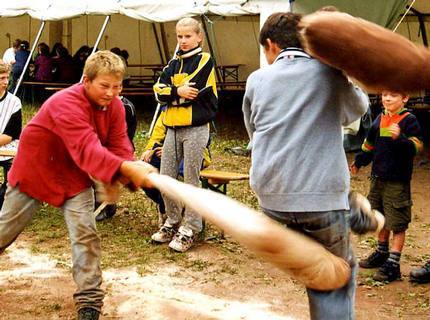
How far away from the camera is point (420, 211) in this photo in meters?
8.70

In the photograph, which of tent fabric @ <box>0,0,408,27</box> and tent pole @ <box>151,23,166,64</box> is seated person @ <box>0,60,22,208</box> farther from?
tent pole @ <box>151,23,166,64</box>

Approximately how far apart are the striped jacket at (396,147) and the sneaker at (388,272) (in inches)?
27.8

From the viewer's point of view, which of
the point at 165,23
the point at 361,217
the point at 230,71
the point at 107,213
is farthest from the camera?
the point at 165,23

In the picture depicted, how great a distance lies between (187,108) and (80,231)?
6.95ft

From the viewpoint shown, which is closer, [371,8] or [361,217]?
[361,217]

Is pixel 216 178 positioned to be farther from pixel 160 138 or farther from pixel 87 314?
pixel 87 314

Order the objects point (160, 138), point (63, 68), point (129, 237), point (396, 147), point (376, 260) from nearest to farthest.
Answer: point (396, 147) → point (376, 260) → point (160, 138) → point (129, 237) → point (63, 68)

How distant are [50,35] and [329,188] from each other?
59.8ft

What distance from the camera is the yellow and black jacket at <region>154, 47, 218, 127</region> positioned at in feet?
21.9

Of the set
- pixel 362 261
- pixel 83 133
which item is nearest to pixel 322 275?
pixel 83 133

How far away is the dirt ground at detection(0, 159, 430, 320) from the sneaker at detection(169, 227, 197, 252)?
3.9 inches

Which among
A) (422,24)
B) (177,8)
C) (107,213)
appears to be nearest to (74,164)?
(107,213)

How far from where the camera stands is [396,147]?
5.97 meters

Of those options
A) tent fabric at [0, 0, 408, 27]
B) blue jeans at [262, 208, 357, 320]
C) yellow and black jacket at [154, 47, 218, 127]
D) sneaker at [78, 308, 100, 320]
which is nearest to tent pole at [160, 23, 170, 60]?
tent fabric at [0, 0, 408, 27]
